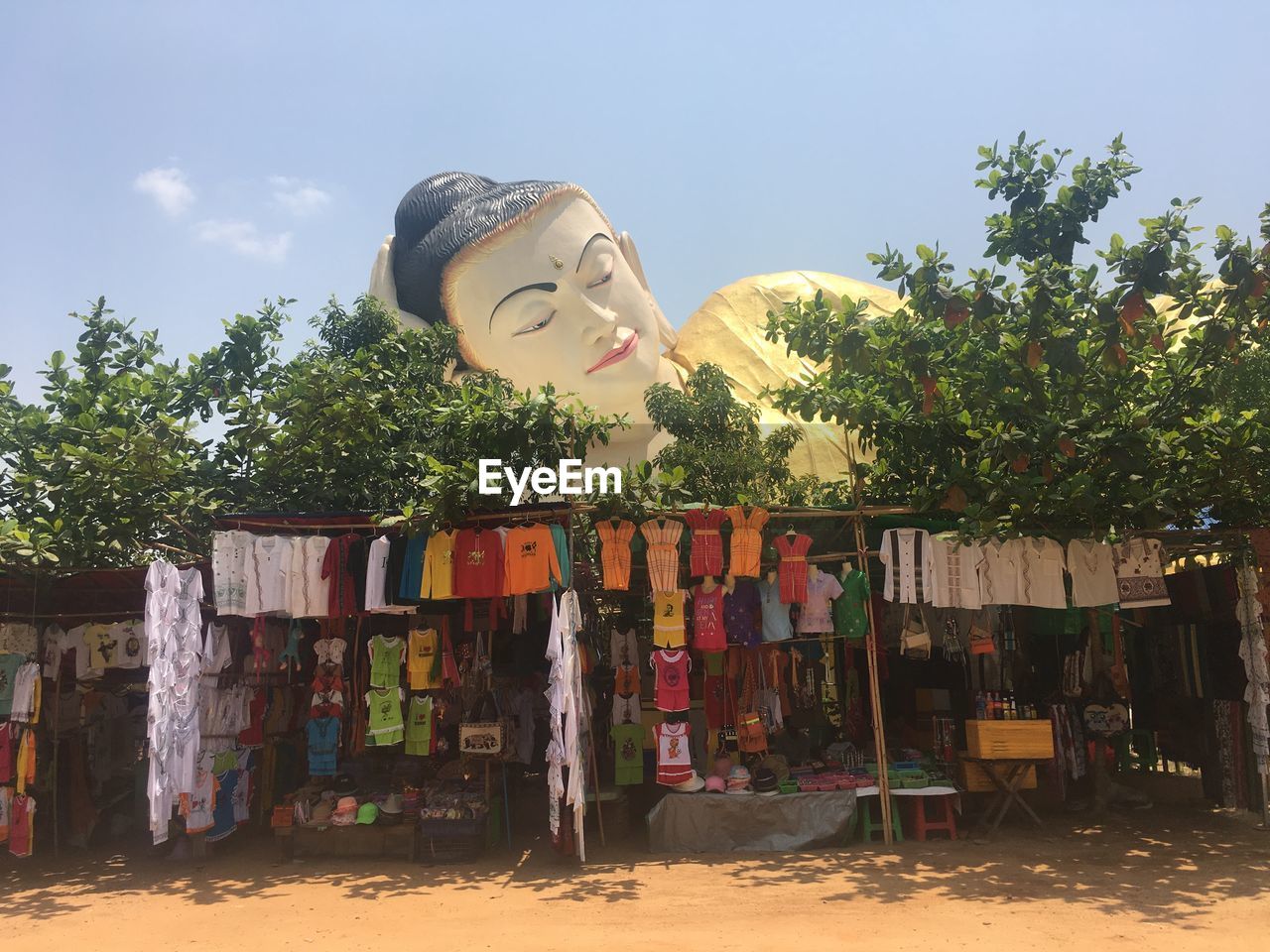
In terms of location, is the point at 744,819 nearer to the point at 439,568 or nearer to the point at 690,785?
the point at 690,785

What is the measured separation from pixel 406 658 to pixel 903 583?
14.3 feet

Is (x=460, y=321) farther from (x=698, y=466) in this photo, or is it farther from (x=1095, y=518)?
(x=1095, y=518)

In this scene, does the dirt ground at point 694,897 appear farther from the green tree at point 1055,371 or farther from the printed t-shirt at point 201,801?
the green tree at point 1055,371

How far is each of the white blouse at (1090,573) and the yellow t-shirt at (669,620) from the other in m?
3.43

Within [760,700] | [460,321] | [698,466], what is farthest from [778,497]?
[460,321]

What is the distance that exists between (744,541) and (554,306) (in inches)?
307

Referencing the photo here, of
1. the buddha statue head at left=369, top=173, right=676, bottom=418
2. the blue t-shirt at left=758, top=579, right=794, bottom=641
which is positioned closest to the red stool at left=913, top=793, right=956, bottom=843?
the blue t-shirt at left=758, top=579, right=794, bottom=641

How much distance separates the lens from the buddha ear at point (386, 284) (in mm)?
14828

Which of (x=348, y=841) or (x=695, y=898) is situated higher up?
(x=348, y=841)

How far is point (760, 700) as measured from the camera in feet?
28.9

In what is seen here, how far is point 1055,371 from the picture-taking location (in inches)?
306

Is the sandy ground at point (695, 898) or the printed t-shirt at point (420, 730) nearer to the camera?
the sandy ground at point (695, 898)

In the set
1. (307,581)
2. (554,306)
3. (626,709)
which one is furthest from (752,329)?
(307,581)

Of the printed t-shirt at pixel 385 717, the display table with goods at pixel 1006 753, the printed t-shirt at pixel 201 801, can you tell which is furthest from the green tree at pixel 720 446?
the printed t-shirt at pixel 201 801
